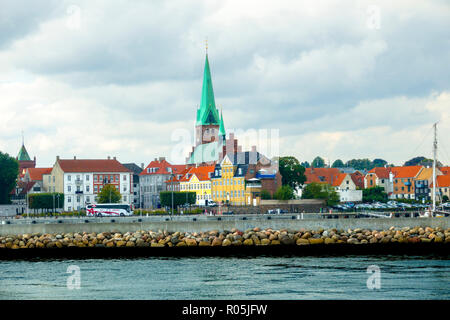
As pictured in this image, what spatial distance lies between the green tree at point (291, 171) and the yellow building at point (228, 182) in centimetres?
1103

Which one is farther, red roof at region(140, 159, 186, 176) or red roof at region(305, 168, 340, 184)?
red roof at region(305, 168, 340, 184)

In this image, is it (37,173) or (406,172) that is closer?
(37,173)

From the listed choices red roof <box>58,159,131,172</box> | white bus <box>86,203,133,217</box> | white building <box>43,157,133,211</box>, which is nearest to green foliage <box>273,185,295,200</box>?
white bus <box>86,203,133,217</box>

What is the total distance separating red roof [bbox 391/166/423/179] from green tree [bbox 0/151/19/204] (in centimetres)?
7893

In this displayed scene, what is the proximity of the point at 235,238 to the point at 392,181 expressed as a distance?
116660 mm

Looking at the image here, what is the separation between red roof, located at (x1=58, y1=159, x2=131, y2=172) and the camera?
142875 millimetres

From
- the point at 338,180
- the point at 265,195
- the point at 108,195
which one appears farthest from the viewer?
the point at 338,180

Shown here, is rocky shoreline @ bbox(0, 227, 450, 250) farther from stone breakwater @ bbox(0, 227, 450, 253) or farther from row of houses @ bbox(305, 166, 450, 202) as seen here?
row of houses @ bbox(305, 166, 450, 202)

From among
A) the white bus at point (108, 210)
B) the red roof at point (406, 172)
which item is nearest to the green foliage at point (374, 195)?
the red roof at point (406, 172)

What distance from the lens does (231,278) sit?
1431 inches

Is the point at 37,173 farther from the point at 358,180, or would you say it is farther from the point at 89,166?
the point at 358,180

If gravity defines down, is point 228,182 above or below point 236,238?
above

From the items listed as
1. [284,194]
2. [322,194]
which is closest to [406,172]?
[322,194]
